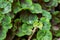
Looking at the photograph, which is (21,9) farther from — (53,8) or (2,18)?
(53,8)

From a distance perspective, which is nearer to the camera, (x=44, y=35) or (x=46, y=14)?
(x=44, y=35)

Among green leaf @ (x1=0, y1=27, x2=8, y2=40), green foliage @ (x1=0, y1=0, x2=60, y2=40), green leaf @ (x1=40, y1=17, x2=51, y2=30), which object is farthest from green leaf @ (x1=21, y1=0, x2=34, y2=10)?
green leaf @ (x1=0, y1=27, x2=8, y2=40)

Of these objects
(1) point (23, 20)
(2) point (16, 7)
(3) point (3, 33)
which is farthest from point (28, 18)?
(3) point (3, 33)

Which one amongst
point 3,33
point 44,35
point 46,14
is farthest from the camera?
point 46,14

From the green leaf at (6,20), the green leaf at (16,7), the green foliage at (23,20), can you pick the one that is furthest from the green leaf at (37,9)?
the green leaf at (6,20)

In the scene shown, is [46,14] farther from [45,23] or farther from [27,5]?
[27,5]

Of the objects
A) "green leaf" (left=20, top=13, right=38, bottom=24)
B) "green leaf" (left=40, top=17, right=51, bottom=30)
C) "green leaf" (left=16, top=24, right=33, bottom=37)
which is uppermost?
"green leaf" (left=20, top=13, right=38, bottom=24)

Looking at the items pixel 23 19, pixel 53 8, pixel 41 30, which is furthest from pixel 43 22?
pixel 53 8

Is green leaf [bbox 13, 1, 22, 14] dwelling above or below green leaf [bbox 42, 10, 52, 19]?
above

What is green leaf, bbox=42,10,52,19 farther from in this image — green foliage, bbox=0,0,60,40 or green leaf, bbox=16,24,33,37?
green leaf, bbox=16,24,33,37

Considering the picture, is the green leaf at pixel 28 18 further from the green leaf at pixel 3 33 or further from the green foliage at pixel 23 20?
the green leaf at pixel 3 33

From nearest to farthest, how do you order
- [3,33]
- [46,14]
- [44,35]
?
[3,33], [44,35], [46,14]
